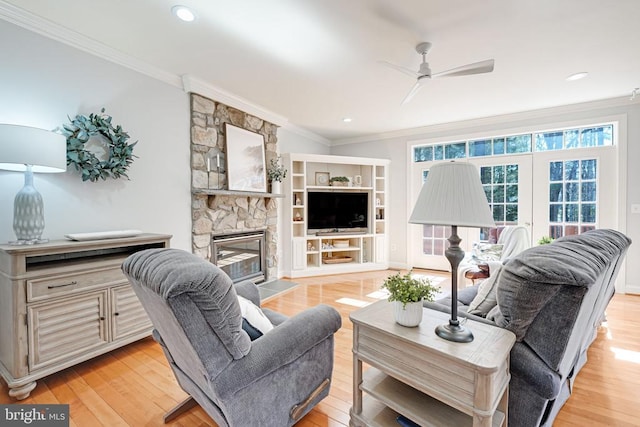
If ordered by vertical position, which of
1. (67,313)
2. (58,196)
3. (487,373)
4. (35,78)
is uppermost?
(35,78)

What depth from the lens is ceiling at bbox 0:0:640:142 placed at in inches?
78.9

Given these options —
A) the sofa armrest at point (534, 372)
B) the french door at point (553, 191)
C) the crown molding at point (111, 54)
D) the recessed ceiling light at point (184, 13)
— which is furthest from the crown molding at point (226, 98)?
the sofa armrest at point (534, 372)

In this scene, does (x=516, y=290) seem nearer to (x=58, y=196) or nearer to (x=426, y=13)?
(x=426, y=13)

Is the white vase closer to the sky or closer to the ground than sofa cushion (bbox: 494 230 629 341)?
closer to the ground

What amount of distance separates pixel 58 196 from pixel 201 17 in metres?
1.76

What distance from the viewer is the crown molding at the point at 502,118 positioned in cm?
375

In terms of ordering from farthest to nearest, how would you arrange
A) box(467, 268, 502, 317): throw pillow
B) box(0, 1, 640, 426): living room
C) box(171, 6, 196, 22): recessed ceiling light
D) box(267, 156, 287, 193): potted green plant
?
box(267, 156, 287, 193): potted green plant < box(0, 1, 640, 426): living room < box(171, 6, 196, 22): recessed ceiling light < box(467, 268, 502, 317): throw pillow

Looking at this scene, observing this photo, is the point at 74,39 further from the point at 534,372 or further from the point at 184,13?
the point at 534,372

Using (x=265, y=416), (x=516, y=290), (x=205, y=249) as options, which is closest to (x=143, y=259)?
(x=265, y=416)

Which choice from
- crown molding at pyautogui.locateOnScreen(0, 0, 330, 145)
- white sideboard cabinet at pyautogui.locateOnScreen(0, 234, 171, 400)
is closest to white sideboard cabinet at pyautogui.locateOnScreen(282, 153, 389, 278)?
crown molding at pyautogui.locateOnScreen(0, 0, 330, 145)

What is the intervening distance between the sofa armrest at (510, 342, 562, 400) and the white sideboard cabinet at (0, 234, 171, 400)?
99.8 inches

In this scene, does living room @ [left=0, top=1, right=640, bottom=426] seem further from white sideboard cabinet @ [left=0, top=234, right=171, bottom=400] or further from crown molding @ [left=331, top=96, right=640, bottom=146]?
white sideboard cabinet @ [left=0, top=234, right=171, bottom=400]

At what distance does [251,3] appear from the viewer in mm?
1934

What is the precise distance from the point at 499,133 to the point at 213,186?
4279 mm
